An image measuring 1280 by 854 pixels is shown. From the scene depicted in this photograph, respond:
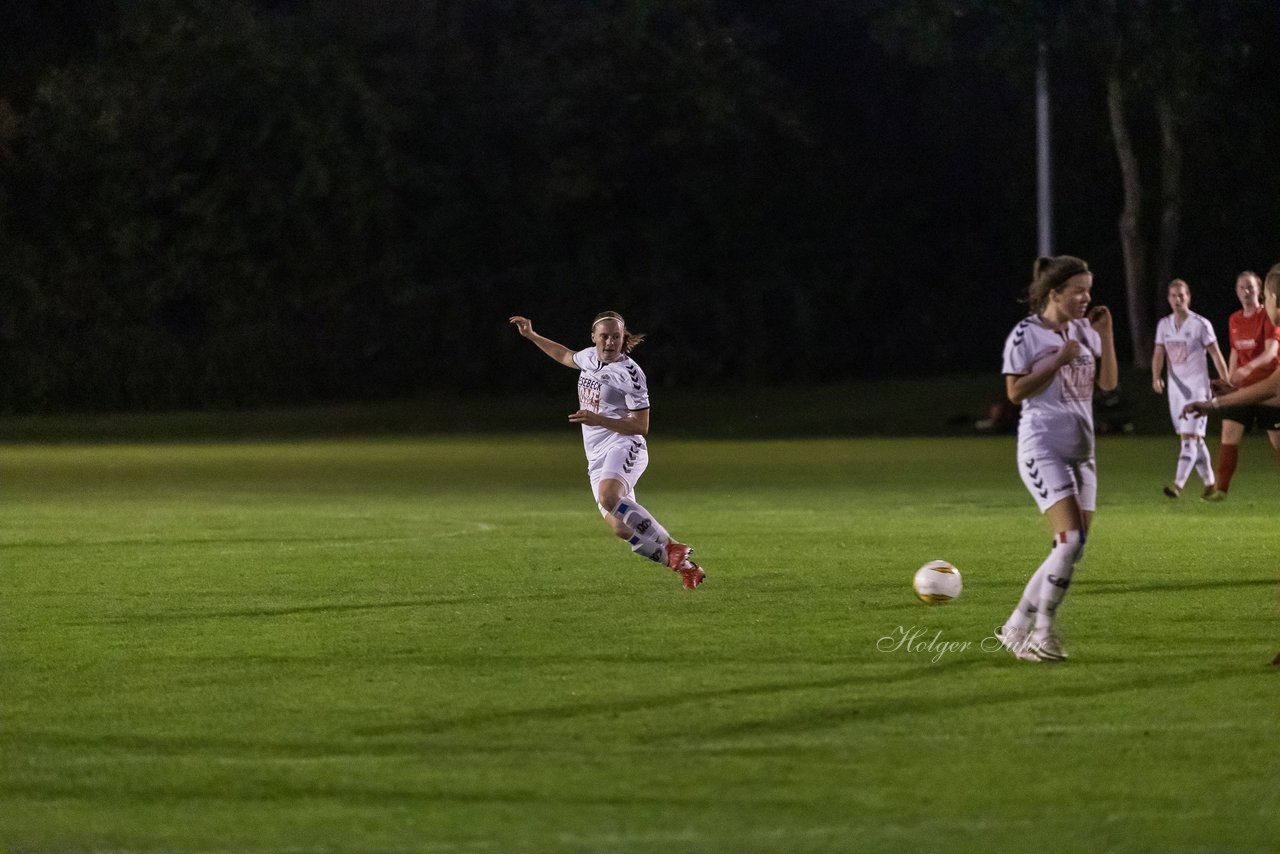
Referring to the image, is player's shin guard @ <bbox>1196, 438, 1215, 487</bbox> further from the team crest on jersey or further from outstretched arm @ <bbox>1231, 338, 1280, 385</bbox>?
the team crest on jersey

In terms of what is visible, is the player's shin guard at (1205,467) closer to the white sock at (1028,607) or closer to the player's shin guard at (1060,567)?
the white sock at (1028,607)

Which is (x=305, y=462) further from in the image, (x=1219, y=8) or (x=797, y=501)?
(x=1219, y=8)

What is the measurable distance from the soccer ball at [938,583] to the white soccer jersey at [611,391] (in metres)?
2.57

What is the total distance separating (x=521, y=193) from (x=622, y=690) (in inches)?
1942

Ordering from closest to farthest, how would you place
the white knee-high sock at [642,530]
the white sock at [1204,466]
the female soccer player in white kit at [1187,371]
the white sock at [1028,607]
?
the white sock at [1028,607], the white knee-high sock at [642,530], the female soccer player in white kit at [1187,371], the white sock at [1204,466]

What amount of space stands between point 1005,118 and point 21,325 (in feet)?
89.7

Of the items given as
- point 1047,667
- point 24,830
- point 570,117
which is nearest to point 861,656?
point 1047,667

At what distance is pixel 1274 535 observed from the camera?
1773 cm

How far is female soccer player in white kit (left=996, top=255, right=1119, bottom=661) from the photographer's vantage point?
10203 millimetres

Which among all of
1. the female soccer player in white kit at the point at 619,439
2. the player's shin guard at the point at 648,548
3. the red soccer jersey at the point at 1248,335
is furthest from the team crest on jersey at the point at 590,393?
the red soccer jersey at the point at 1248,335

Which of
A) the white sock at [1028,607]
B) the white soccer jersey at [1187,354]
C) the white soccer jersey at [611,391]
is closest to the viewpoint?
the white sock at [1028,607]

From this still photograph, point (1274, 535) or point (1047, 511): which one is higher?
point (1047, 511)

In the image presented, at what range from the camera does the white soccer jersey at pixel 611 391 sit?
46.2ft

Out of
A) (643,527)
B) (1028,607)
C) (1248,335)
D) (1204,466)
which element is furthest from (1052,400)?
(1204,466)
